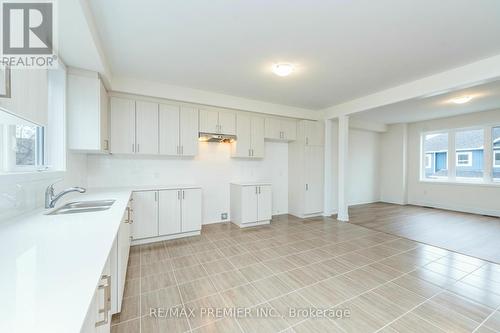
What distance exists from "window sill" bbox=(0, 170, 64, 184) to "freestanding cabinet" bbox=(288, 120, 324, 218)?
14.2ft

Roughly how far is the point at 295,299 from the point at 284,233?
76.0 inches

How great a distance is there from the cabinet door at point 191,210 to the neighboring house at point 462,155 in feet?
23.8

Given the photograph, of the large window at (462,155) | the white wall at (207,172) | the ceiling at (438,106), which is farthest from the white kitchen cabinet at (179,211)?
the large window at (462,155)

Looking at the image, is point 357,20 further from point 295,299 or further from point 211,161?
point 211,161

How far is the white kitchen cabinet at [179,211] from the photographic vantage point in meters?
3.47

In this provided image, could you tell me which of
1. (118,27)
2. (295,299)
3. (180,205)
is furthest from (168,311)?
(118,27)

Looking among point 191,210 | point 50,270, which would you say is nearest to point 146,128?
point 191,210

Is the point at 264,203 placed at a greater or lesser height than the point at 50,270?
lesser

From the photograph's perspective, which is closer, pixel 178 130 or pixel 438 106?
pixel 178 130

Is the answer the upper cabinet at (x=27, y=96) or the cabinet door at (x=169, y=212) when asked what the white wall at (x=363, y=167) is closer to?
the cabinet door at (x=169, y=212)

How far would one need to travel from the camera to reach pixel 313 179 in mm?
5129

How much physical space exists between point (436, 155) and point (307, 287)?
692cm

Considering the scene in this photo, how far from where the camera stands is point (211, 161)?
4.49 meters

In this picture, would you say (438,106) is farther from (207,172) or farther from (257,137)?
(207,172)
